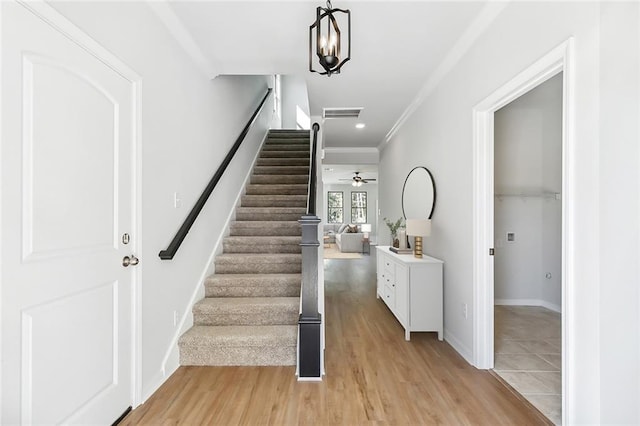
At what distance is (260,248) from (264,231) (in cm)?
33

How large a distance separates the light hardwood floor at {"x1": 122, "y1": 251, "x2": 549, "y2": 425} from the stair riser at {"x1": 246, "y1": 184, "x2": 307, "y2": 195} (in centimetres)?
224

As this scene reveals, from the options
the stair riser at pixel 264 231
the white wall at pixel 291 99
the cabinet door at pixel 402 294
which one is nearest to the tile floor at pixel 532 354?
the cabinet door at pixel 402 294

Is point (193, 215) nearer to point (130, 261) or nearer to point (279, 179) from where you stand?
point (130, 261)

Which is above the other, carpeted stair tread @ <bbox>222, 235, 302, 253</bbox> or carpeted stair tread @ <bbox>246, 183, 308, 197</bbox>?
carpeted stair tread @ <bbox>246, 183, 308, 197</bbox>

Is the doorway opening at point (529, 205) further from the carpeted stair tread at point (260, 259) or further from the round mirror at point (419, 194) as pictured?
the carpeted stair tread at point (260, 259)

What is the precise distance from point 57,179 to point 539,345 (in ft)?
12.9

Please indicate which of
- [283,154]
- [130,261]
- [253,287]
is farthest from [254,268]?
[283,154]

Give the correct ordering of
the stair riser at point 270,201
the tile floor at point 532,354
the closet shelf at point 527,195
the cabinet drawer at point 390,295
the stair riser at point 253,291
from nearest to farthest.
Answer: the tile floor at point 532,354, the stair riser at point 253,291, the cabinet drawer at point 390,295, the closet shelf at point 527,195, the stair riser at point 270,201

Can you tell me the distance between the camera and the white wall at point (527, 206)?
13.3 feet

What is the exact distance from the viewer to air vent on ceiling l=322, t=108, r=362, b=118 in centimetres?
425

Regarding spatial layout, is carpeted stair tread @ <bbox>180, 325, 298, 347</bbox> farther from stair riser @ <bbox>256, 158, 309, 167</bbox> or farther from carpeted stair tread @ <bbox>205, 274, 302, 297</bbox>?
stair riser @ <bbox>256, 158, 309, 167</bbox>

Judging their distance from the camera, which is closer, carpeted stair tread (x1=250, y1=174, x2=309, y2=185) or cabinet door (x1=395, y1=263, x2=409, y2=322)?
cabinet door (x1=395, y1=263, x2=409, y2=322)

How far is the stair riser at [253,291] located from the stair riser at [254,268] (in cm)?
27

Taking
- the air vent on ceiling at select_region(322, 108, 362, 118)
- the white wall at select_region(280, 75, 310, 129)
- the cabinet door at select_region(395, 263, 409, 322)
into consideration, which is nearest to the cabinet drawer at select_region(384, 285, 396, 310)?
the cabinet door at select_region(395, 263, 409, 322)
